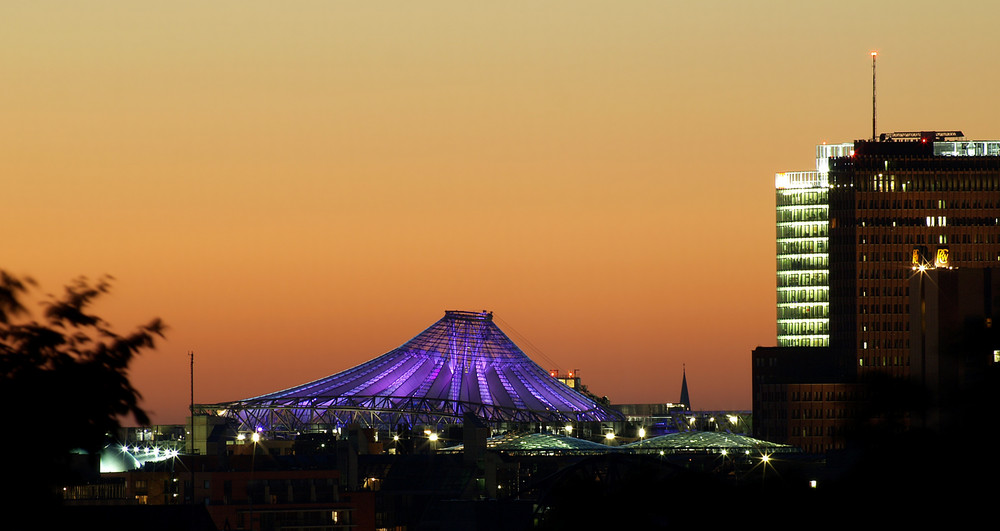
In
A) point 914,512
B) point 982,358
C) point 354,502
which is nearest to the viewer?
point 982,358

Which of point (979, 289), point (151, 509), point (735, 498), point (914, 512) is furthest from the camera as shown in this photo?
point (151, 509)

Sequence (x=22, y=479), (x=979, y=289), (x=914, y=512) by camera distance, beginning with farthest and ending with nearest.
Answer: (x=979, y=289), (x=914, y=512), (x=22, y=479)

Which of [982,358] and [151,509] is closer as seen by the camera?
[982,358]

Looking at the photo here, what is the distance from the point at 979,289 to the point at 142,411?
231 feet

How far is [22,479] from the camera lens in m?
30.4

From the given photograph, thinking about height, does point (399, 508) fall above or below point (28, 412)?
below

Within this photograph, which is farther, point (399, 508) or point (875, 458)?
point (399, 508)

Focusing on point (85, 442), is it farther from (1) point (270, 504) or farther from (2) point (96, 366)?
(1) point (270, 504)

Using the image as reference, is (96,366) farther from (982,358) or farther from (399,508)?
(399,508)

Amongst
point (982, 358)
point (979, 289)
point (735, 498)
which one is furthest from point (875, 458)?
point (979, 289)

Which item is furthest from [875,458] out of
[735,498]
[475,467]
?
[475,467]

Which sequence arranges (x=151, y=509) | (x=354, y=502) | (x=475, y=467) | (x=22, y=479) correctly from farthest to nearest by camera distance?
(x=475, y=467) < (x=354, y=502) < (x=151, y=509) < (x=22, y=479)

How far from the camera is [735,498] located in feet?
194

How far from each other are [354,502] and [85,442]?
122304mm
